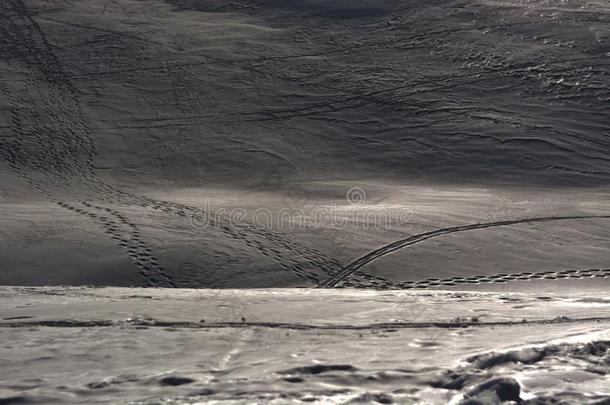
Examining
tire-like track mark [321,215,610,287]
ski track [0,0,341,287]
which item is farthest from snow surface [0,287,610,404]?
ski track [0,0,341,287]

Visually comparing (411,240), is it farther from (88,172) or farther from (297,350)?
(88,172)

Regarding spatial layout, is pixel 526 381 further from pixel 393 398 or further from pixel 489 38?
pixel 489 38

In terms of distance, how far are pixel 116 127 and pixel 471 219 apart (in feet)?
25.8

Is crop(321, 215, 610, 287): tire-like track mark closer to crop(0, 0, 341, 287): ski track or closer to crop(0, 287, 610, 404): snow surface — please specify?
crop(0, 0, 341, 287): ski track

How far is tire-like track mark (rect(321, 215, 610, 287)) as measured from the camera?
9453 millimetres

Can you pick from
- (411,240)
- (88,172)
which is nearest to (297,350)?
(411,240)

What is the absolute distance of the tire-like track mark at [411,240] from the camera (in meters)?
9.45

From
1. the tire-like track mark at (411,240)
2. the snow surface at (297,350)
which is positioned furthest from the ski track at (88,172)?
the snow surface at (297,350)

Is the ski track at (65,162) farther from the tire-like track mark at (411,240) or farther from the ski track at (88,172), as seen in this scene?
the tire-like track mark at (411,240)

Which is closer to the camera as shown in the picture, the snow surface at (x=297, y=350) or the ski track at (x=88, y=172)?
the snow surface at (x=297, y=350)

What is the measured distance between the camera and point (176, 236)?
33.3ft

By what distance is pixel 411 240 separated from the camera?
10.4 meters

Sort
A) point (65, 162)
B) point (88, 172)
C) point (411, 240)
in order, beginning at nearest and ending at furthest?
point (411, 240), point (88, 172), point (65, 162)

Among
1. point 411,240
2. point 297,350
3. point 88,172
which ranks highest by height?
point 88,172
